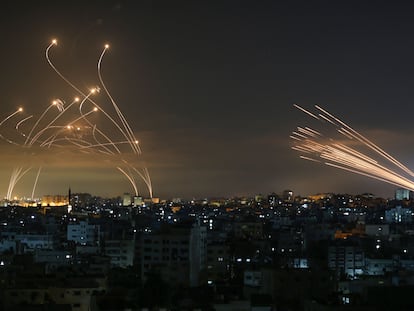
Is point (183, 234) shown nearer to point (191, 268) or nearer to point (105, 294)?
point (191, 268)

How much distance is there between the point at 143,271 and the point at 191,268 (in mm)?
869

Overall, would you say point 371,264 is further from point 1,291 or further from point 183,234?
point 1,291

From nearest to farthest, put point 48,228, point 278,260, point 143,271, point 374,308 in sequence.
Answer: point 374,308, point 143,271, point 278,260, point 48,228

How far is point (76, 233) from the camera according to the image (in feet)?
87.2

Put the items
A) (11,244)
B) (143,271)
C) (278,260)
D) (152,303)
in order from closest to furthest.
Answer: (152,303) < (143,271) < (278,260) < (11,244)

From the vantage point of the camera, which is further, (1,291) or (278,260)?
(278,260)

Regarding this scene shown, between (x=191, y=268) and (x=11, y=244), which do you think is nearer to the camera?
(x=191, y=268)

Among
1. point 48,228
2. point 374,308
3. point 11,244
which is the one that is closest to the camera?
point 374,308

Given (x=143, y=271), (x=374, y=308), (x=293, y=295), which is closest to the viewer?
(x=374, y=308)

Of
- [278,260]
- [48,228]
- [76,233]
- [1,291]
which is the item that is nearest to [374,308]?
[1,291]

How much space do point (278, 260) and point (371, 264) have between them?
195cm

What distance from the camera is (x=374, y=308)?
999 cm

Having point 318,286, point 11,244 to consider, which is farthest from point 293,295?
point 11,244

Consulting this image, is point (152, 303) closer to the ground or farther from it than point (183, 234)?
closer to the ground
